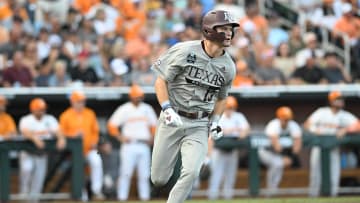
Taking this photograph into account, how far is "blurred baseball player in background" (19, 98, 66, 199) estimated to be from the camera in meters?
14.9

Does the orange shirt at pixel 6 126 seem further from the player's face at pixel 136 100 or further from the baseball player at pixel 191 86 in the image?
the baseball player at pixel 191 86

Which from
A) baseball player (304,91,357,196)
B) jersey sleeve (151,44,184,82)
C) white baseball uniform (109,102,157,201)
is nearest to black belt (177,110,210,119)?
jersey sleeve (151,44,184,82)

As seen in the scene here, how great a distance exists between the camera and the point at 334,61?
54.2 feet

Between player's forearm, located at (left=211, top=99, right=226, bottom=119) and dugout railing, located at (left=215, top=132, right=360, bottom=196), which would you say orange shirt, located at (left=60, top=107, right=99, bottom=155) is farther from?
player's forearm, located at (left=211, top=99, right=226, bottom=119)

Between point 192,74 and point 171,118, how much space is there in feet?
1.63

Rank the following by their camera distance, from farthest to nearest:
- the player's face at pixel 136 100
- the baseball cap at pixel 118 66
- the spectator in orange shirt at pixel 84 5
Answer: the spectator in orange shirt at pixel 84 5 → the baseball cap at pixel 118 66 → the player's face at pixel 136 100

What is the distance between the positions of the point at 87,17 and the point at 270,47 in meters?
3.26

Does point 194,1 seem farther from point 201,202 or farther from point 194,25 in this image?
point 201,202

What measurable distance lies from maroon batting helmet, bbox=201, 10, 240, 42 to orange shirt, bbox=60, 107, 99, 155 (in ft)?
23.6

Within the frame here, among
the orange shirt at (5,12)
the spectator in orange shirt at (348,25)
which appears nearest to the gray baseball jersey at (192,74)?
the orange shirt at (5,12)

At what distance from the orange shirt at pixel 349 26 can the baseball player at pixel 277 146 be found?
2679 mm

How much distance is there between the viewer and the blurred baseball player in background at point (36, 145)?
1490 cm

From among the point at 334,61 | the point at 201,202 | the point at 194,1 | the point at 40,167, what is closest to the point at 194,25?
the point at 194,1

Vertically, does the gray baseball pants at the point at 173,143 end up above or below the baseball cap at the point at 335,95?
above
